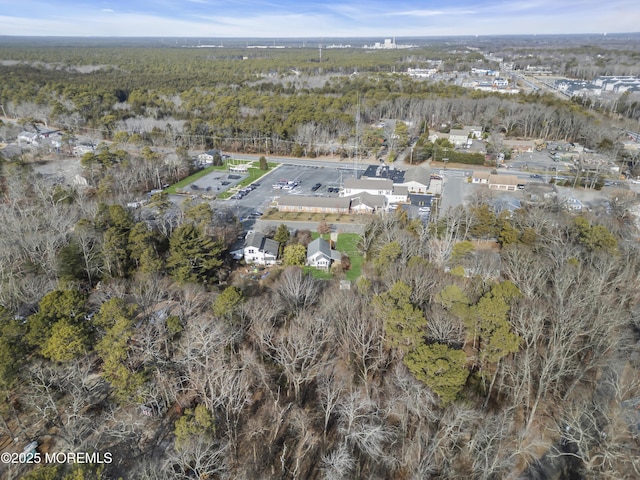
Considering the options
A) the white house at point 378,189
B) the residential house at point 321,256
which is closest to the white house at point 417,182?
the white house at point 378,189

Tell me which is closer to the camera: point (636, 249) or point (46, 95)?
point (636, 249)

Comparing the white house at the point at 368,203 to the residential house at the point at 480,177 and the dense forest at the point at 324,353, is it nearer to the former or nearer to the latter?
the dense forest at the point at 324,353

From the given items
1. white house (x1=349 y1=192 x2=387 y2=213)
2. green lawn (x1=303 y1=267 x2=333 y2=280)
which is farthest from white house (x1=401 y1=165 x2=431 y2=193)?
green lawn (x1=303 y1=267 x2=333 y2=280)

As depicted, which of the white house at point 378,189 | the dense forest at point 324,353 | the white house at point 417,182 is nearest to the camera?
the dense forest at point 324,353

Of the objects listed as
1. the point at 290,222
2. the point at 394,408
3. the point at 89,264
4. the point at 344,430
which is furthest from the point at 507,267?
the point at 89,264

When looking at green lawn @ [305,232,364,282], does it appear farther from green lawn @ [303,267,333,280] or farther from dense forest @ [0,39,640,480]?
dense forest @ [0,39,640,480]

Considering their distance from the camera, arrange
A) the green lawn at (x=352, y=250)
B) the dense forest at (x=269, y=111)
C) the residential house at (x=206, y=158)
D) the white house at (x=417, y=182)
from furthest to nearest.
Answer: the dense forest at (x=269, y=111) → the residential house at (x=206, y=158) → the white house at (x=417, y=182) → the green lawn at (x=352, y=250)

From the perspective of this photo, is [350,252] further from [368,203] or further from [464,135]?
[464,135]

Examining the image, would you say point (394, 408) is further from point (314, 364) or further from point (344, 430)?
point (314, 364)

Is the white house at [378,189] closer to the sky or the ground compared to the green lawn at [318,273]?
closer to the sky
